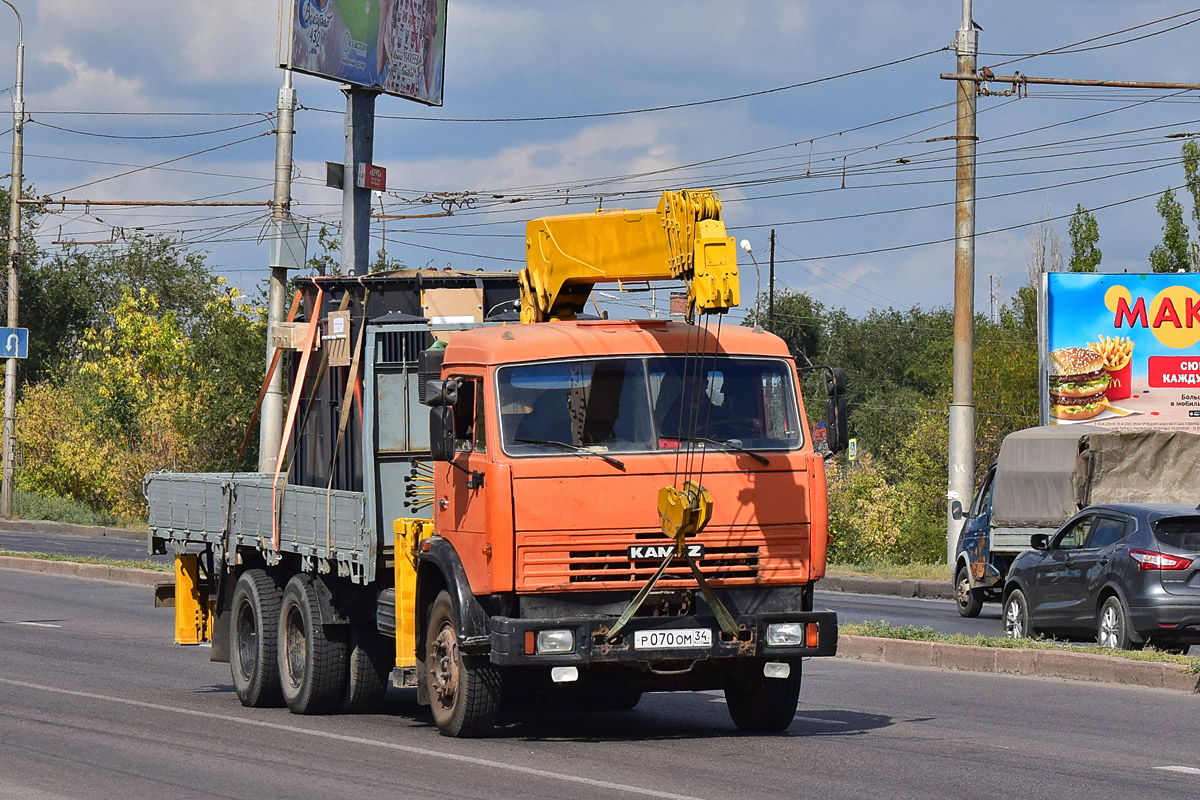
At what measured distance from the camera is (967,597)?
24.3 meters

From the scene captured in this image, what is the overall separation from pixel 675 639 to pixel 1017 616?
9.80 meters

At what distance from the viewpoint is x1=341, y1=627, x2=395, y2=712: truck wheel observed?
1248cm

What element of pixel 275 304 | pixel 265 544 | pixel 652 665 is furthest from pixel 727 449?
pixel 275 304

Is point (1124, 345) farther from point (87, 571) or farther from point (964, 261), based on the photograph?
point (87, 571)

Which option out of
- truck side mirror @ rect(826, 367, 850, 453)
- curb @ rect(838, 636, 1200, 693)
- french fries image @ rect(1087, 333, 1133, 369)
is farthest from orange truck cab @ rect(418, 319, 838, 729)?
french fries image @ rect(1087, 333, 1133, 369)

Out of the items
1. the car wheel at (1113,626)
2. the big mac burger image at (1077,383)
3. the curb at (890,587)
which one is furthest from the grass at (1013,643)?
the big mac burger image at (1077,383)

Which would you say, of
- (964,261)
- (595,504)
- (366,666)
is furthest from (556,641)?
(964,261)

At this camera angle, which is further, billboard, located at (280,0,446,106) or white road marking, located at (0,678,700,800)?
billboard, located at (280,0,446,106)

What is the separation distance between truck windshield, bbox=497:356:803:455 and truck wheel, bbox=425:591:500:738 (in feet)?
4.07

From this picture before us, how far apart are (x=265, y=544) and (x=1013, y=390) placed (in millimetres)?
38519

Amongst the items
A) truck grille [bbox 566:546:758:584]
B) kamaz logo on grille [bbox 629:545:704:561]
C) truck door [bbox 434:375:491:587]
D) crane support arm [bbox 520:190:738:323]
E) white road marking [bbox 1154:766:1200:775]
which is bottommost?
white road marking [bbox 1154:766:1200:775]

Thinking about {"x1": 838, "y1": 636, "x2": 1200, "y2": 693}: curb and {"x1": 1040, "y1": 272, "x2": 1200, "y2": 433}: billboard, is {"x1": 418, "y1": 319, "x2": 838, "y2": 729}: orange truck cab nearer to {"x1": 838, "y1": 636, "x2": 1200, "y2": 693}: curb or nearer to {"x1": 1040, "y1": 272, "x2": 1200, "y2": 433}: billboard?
{"x1": 838, "y1": 636, "x2": 1200, "y2": 693}: curb

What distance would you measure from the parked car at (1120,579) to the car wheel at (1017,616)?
2cm

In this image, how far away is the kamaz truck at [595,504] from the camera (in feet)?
33.1
